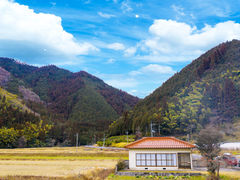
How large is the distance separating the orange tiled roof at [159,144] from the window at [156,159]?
43.1 inches

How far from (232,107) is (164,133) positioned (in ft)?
113

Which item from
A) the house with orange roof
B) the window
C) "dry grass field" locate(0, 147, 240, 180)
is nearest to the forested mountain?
"dry grass field" locate(0, 147, 240, 180)

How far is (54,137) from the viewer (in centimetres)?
13788

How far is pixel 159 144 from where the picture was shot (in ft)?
110

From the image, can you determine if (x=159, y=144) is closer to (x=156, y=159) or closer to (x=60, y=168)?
(x=156, y=159)

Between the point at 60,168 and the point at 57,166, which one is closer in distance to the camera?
the point at 60,168

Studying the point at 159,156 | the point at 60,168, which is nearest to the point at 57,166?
the point at 60,168

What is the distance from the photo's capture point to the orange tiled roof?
106 ft

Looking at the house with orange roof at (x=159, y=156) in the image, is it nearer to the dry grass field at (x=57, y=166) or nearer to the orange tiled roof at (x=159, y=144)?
the orange tiled roof at (x=159, y=144)

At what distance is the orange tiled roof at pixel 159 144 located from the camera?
32.2m

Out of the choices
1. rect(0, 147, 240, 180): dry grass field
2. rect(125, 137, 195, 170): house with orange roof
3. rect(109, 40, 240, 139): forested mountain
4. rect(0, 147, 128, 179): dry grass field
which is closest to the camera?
rect(0, 147, 240, 180): dry grass field

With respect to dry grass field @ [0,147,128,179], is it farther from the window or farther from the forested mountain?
the forested mountain

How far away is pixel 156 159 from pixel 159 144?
2267mm

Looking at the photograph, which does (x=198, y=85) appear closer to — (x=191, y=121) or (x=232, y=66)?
(x=232, y=66)
